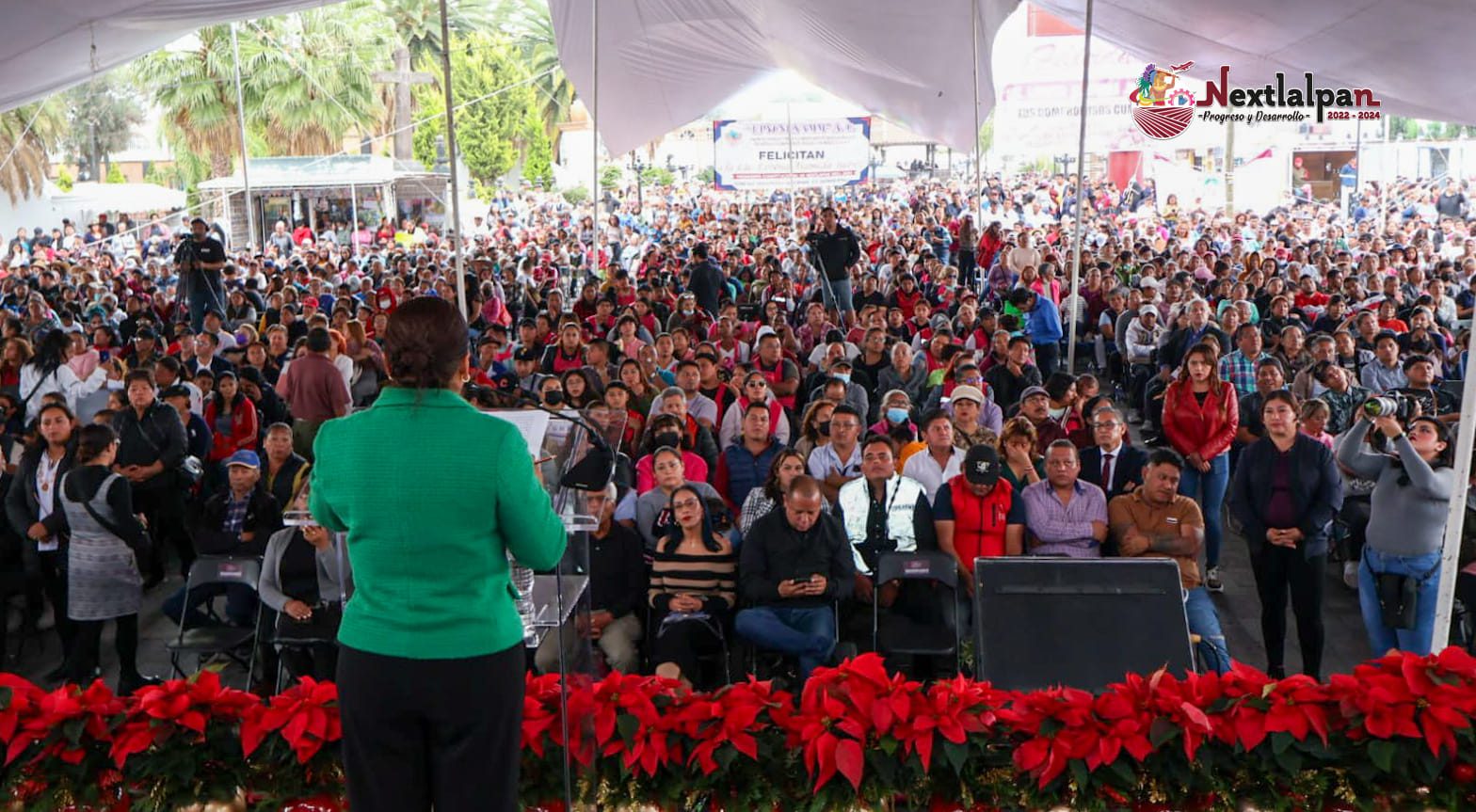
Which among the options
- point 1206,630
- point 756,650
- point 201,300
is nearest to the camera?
point 1206,630

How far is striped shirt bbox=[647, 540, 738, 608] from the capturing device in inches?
229

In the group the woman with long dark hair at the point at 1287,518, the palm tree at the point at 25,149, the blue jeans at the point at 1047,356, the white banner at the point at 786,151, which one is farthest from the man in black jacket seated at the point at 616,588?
the palm tree at the point at 25,149

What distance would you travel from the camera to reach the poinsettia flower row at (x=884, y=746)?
3223 mm

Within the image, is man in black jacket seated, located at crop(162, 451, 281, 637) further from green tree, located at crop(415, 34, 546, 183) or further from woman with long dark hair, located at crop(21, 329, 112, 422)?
green tree, located at crop(415, 34, 546, 183)

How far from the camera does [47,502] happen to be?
6.46m

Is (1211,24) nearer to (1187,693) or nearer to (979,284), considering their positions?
(979,284)

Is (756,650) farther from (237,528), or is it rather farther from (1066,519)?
(237,528)

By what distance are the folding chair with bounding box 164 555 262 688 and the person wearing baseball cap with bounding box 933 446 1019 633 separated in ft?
10.2

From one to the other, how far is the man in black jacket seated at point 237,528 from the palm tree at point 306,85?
29.9 m

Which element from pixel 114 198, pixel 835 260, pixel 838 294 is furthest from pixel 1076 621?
pixel 114 198

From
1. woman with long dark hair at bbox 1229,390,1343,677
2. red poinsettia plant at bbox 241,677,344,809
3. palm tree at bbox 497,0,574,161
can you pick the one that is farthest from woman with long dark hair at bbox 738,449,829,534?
palm tree at bbox 497,0,574,161

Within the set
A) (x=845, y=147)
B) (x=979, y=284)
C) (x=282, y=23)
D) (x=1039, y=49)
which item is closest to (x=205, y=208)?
(x=282, y=23)

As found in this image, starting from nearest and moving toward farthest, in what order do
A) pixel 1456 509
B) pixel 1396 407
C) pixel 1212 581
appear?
1. pixel 1456 509
2. pixel 1396 407
3. pixel 1212 581

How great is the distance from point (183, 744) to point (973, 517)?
145 inches
